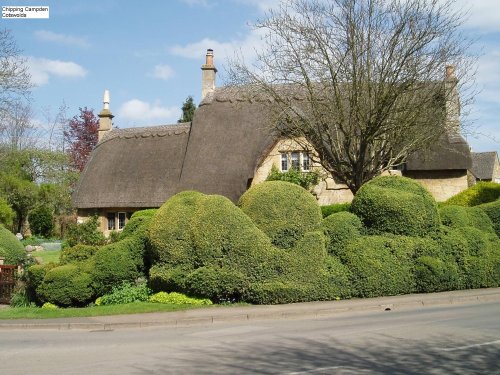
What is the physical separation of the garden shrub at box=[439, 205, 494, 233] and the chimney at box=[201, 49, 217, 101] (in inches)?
856

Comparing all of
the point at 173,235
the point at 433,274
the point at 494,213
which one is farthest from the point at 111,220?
the point at 433,274

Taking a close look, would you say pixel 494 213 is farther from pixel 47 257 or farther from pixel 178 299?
pixel 47 257

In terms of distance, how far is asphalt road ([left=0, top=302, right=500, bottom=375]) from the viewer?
8.27 meters

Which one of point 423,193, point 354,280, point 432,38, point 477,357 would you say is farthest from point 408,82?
point 477,357

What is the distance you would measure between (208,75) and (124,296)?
24094 mm

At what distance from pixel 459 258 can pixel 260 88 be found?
11012 millimetres

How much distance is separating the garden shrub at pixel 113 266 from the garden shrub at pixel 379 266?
21.0 ft

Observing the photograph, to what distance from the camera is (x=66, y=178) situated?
5106 cm

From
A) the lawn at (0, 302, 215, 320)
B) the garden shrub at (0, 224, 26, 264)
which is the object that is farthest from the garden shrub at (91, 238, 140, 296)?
the garden shrub at (0, 224, 26, 264)

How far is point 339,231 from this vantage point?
57.3 feet

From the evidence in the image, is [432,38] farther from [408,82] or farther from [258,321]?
[258,321]

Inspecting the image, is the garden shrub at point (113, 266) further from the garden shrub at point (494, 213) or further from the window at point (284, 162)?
the window at point (284, 162)

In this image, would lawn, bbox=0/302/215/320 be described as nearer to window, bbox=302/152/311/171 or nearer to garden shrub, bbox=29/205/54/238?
window, bbox=302/152/311/171

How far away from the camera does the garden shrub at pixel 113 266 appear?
17.2m
